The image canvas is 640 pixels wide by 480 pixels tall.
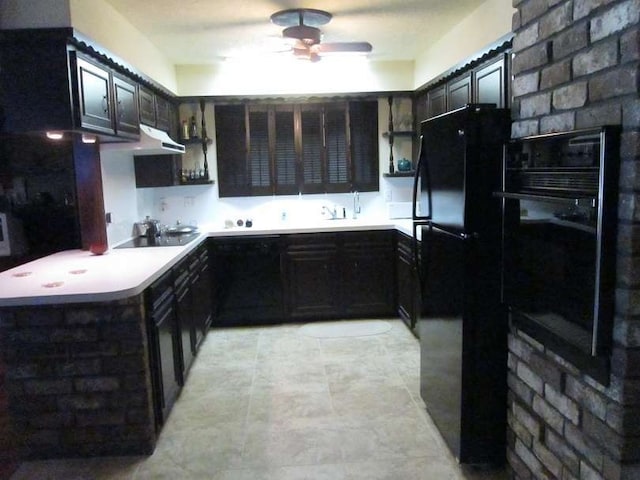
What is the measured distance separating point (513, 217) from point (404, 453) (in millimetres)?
1352

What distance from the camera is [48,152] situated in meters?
3.41

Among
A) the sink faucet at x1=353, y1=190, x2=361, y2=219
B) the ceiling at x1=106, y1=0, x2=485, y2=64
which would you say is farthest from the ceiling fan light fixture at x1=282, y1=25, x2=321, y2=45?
the sink faucet at x1=353, y1=190, x2=361, y2=219

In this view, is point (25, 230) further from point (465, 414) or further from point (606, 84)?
point (606, 84)

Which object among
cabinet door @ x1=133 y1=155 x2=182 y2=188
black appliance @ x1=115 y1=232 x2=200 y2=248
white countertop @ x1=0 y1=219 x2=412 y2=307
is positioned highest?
cabinet door @ x1=133 y1=155 x2=182 y2=188

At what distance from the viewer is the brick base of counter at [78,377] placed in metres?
2.53

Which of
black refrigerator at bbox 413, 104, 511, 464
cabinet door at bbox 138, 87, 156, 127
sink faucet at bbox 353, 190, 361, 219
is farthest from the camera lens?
sink faucet at bbox 353, 190, 361, 219

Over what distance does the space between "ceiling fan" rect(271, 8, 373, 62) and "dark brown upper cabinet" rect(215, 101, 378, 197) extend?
4.10 feet

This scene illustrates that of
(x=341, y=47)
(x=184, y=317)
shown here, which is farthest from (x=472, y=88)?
(x=184, y=317)

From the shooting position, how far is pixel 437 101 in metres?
4.43

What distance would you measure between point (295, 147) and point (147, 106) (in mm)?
1554

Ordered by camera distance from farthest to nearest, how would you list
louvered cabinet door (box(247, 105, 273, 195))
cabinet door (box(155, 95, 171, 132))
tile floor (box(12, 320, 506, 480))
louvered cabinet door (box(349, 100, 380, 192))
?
louvered cabinet door (box(349, 100, 380, 192))
louvered cabinet door (box(247, 105, 273, 195))
cabinet door (box(155, 95, 171, 132))
tile floor (box(12, 320, 506, 480))

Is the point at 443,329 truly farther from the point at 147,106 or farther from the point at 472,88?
the point at 147,106

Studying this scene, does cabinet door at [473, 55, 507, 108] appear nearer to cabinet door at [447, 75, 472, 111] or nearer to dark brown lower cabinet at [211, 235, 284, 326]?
cabinet door at [447, 75, 472, 111]

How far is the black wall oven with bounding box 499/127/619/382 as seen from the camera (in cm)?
150
